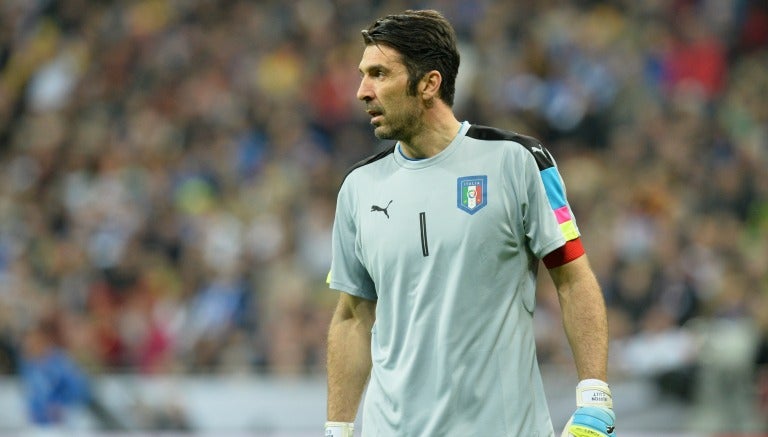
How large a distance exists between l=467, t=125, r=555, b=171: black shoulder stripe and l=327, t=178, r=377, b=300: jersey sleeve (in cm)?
45

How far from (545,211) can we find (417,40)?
62cm

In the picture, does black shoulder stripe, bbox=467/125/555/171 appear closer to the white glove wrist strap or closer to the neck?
the neck

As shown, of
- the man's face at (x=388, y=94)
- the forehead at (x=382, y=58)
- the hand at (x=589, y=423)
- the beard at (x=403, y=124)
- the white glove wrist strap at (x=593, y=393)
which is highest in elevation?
the forehead at (x=382, y=58)

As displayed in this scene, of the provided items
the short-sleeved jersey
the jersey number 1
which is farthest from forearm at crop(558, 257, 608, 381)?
the jersey number 1

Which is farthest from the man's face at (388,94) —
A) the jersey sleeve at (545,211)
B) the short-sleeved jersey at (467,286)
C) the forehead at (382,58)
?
the jersey sleeve at (545,211)

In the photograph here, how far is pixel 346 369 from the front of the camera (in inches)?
162

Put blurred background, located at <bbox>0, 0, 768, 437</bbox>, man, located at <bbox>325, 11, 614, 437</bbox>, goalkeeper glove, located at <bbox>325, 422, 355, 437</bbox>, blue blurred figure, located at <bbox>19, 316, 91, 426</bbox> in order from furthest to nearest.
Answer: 1. blue blurred figure, located at <bbox>19, 316, 91, 426</bbox>
2. blurred background, located at <bbox>0, 0, 768, 437</bbox>
3. goalkeeper glove, located at <bbox>325, 422, 355, 437</bbox>
4. man, located at <bbox>325, 11, 614, 437</bbox>

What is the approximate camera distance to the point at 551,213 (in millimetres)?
3750

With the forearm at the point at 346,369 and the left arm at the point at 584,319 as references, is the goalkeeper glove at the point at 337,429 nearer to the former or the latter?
the forearm at the point at 346,369

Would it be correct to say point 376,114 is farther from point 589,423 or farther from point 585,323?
point 589,423

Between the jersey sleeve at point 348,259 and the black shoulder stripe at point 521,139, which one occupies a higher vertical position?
the black shoulder stripe at point 521,139

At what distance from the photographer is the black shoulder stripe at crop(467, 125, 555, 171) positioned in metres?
3.79

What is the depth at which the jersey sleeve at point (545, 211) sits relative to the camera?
373 cm

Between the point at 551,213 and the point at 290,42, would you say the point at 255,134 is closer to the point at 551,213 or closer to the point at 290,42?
the point at 290,42
